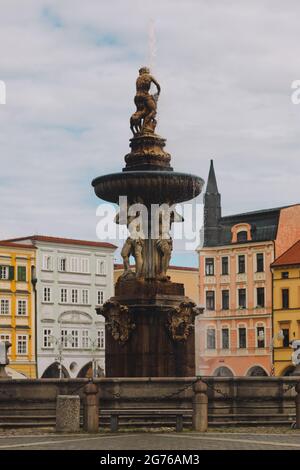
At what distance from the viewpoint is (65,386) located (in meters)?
28.7

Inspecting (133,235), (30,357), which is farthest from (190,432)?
(30,357)

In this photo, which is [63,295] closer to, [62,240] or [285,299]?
[62,240]

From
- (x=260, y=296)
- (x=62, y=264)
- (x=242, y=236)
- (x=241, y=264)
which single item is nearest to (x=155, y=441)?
(x=260, y=296)

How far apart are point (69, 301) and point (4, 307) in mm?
7724

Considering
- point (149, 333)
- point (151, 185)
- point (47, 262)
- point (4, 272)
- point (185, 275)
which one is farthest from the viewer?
point (185, 275)

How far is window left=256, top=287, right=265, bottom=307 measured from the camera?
93312 mm

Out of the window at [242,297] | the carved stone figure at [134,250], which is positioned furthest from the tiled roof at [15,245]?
the carved stone figure at [134,250]

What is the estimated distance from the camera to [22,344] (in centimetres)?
10281

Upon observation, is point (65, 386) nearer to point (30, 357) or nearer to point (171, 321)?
point (171, 321)

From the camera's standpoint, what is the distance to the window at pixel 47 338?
10450 cm

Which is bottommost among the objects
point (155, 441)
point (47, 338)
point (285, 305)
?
point (155, 441)

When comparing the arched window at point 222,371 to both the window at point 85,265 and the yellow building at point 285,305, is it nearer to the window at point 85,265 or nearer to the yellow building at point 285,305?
the yellow building at point 285,305

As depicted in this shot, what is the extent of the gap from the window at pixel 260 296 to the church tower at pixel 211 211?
255 inches
